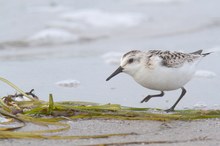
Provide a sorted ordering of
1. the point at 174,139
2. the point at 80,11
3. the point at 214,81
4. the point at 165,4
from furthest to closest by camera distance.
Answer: the point at 165,4, the point at 80,11, the point at 214,81, the point at 174,139

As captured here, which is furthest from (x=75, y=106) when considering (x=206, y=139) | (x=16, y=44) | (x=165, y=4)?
(x=165, y=4)

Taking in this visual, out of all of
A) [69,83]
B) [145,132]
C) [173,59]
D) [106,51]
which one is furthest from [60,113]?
[106,51]

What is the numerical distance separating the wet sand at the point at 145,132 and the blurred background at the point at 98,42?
105cm

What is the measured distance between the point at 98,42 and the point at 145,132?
5.37m

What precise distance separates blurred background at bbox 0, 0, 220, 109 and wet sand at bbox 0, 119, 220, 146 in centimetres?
105

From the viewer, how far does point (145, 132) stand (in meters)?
4.00

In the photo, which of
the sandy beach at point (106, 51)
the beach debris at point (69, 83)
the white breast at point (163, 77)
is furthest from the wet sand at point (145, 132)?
the beach debris at point (69, 83)

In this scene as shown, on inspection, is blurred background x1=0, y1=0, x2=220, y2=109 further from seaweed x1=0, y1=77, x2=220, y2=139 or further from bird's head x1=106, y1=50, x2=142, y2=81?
seaweed x1=0, y1=77, x2=220, y2=139

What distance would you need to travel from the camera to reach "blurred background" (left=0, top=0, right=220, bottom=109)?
5.86 m

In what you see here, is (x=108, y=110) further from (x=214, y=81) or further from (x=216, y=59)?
(x=216, y=59)

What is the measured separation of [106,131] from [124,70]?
3.53ft

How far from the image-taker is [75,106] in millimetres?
4430

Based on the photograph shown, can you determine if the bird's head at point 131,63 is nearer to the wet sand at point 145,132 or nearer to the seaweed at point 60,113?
the seaweed at point 60,113

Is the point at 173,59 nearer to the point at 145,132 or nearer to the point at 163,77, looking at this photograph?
the point at 163,77
